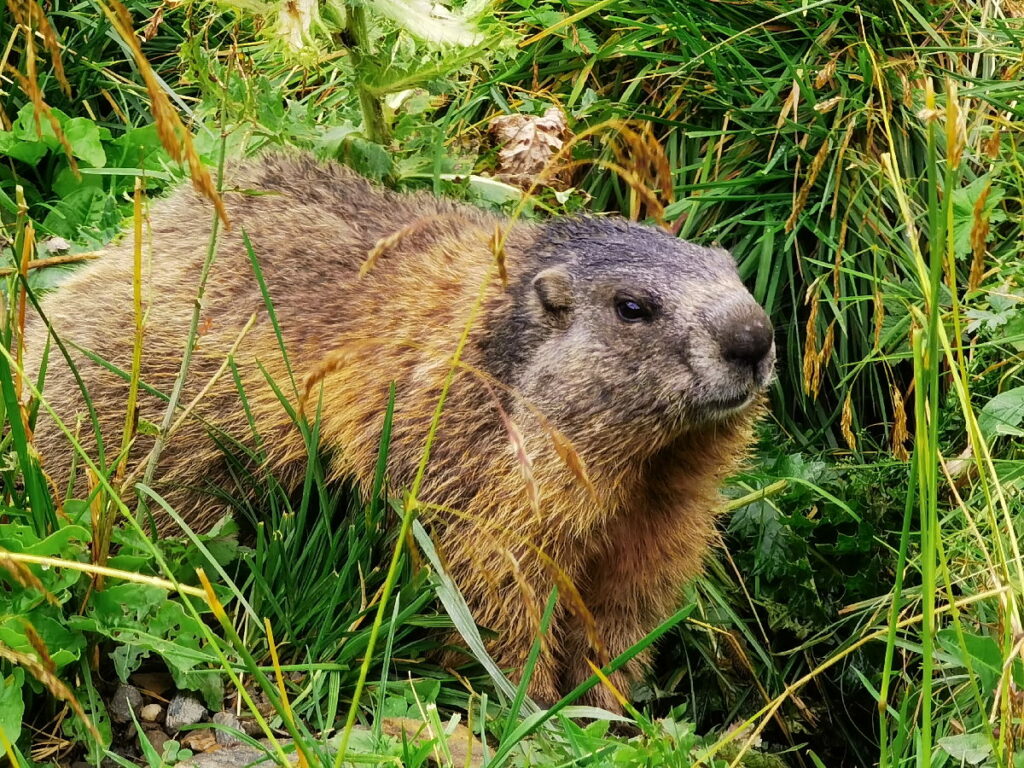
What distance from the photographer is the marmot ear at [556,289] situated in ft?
13.7

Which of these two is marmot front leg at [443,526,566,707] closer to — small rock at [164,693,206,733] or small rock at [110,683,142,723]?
small rock at [164,693,206,733]

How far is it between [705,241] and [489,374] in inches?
79.0

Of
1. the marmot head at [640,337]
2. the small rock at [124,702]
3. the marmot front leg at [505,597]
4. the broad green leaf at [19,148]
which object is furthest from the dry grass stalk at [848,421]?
the broad green leaf at [19,148]

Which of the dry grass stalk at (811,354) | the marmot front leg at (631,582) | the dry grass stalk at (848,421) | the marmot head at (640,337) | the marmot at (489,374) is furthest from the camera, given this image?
the dry grass stalk at (848,421)

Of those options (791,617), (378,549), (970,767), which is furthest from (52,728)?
(791,617)

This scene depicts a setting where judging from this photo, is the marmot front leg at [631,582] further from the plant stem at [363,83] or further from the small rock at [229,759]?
the plant stem at [363,83]

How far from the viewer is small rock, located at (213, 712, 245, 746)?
3473 mm

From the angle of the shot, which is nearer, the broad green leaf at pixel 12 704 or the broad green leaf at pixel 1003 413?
the broad green leaf at pixel 12 704

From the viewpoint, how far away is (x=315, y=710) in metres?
3.57

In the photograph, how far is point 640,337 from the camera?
13.2ft

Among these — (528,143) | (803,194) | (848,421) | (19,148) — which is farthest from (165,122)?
(19,148)

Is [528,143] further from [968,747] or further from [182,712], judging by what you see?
[968,747]

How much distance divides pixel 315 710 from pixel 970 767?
71.4 inches

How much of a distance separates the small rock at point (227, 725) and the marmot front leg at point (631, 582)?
1.35m
